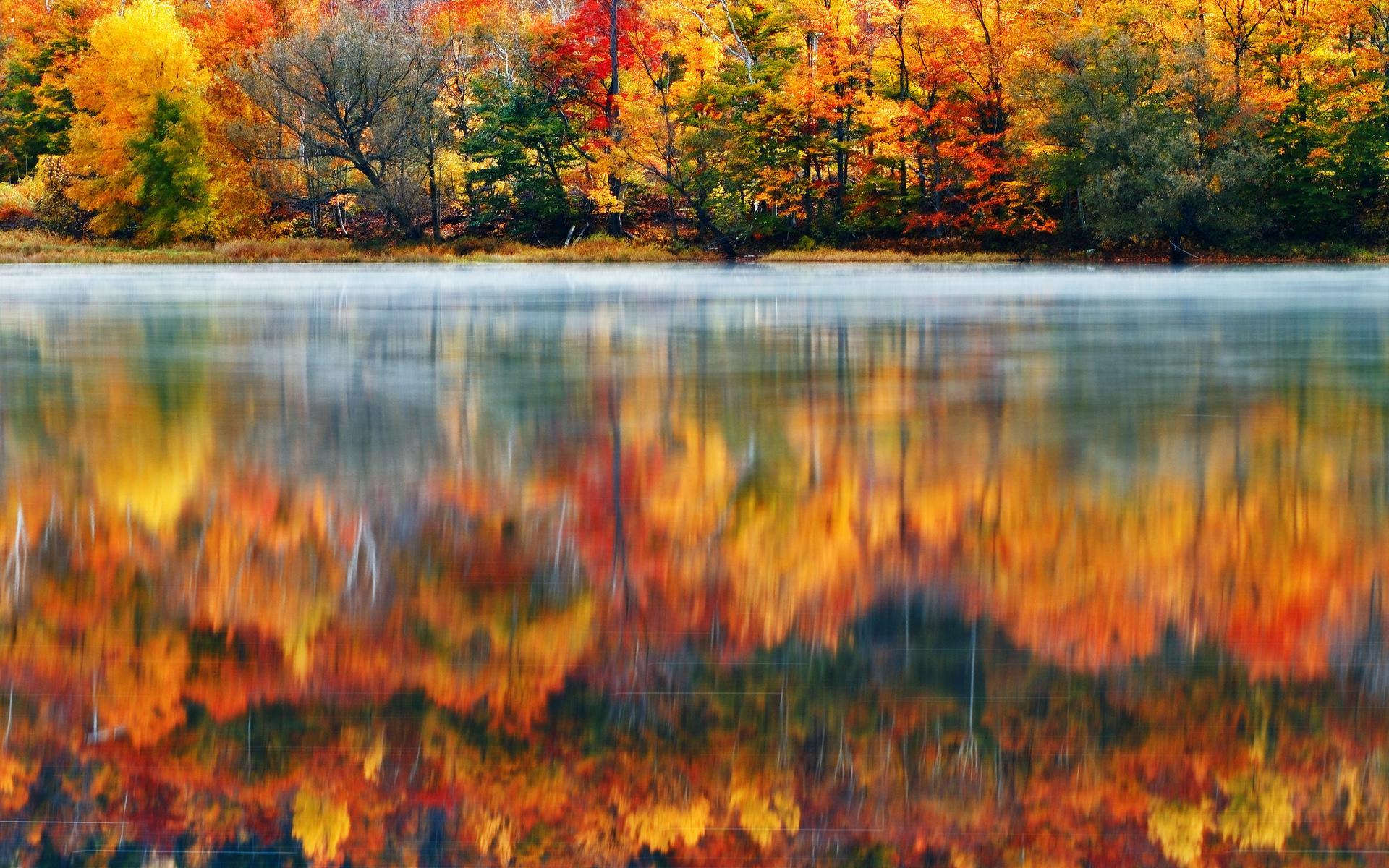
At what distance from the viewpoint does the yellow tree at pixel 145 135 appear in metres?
63.4

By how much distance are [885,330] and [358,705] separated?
54.0ft

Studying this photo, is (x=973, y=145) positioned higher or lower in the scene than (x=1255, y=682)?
higher

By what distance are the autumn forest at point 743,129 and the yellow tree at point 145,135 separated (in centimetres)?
11

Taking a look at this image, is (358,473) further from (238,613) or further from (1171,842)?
(1171,842)

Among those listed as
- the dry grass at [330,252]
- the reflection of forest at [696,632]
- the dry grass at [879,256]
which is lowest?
the reflection of forest at [696,632]

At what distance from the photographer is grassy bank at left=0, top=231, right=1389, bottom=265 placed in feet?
189

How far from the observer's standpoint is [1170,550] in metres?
6.38

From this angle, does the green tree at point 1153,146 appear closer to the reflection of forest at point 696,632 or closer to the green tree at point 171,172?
the green tree at point 171,172

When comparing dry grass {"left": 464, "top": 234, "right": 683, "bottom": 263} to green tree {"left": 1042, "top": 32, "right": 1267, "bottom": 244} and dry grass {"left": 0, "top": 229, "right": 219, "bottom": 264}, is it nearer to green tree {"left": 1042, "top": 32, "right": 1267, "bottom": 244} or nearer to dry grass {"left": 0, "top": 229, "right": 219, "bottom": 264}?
dry grass {"left": 0, "top": 229, "right": 219, "bottom": 264}

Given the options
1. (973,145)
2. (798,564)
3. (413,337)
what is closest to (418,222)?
(973,145)

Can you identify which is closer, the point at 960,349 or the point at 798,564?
the point at 798,564

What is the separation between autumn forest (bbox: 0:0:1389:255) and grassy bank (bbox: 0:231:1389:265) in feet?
3.40

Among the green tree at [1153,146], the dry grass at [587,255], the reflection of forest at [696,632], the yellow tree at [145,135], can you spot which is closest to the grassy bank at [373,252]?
the dry grass at [587,255]

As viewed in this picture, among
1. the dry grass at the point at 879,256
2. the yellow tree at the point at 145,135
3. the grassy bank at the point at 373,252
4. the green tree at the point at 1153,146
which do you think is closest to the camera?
the green tree at the point at 1153,146
